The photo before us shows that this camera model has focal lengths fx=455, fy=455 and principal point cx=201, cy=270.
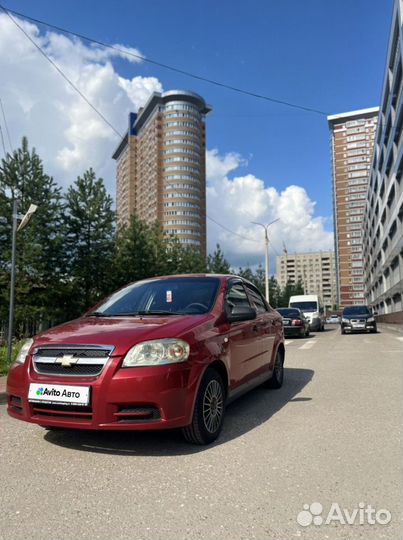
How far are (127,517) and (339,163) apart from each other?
405ft

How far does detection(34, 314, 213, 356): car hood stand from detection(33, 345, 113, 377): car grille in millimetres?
59

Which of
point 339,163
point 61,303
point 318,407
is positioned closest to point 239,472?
point 318,407

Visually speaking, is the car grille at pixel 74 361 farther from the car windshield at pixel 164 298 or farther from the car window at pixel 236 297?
the car window at pixel 236 297

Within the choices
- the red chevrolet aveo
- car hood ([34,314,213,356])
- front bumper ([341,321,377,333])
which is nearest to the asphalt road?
the red chevrolet aveo

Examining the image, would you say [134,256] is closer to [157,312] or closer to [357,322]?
[357,322]

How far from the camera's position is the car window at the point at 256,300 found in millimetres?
6215

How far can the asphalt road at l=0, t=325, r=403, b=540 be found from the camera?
104 inches

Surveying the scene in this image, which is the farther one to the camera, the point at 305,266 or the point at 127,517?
the point at 305,266

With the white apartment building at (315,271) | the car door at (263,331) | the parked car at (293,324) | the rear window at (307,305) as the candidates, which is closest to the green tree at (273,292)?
the rear window at (307,305)

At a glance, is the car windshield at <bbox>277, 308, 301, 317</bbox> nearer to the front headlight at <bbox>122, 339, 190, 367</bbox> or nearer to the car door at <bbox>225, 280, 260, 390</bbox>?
the car door at <bbox>225, 280, 260, 390</bbox>

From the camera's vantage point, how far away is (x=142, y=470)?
3506mm

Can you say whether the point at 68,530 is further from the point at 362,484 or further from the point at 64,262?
the point at 64,262

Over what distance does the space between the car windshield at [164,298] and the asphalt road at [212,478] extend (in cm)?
125

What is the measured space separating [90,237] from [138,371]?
98.5ft
